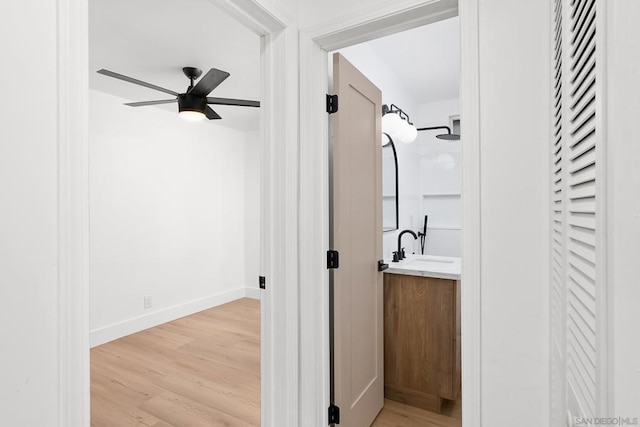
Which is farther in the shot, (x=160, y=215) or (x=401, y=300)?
(x=160, y=215)

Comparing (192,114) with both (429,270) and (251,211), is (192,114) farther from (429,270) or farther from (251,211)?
(251,211)

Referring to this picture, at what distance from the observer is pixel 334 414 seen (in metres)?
1.68

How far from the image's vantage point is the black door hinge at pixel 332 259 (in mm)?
1675

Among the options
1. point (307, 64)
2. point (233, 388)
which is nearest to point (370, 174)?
point (307, 64)

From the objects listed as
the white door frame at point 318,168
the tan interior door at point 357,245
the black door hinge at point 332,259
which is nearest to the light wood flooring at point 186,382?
the tan interior door at point 357,245

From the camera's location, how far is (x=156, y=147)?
3.89 meters

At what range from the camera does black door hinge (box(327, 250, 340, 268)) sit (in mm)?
1675

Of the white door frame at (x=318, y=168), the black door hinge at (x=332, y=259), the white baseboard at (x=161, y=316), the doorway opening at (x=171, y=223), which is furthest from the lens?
the white baseboard at (x=161, y=316)

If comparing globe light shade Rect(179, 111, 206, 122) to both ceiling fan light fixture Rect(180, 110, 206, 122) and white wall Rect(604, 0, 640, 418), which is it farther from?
white wall Rect(604, 0, 640, 418)

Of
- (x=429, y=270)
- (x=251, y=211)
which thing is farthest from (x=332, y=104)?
(x=251, y=211)

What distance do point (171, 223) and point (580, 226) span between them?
4.15m

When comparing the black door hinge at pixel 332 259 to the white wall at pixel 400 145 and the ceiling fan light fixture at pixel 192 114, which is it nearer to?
the white wall at pixel 400 145

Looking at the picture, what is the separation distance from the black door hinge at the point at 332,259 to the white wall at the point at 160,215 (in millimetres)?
Result: 2760

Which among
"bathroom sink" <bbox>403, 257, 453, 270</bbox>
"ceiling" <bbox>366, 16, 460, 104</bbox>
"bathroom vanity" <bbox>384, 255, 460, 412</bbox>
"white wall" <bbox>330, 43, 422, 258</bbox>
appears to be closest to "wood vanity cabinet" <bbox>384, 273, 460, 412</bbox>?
"bathroom vanity" <bbox>384, 255, 460, 412</bbox>
